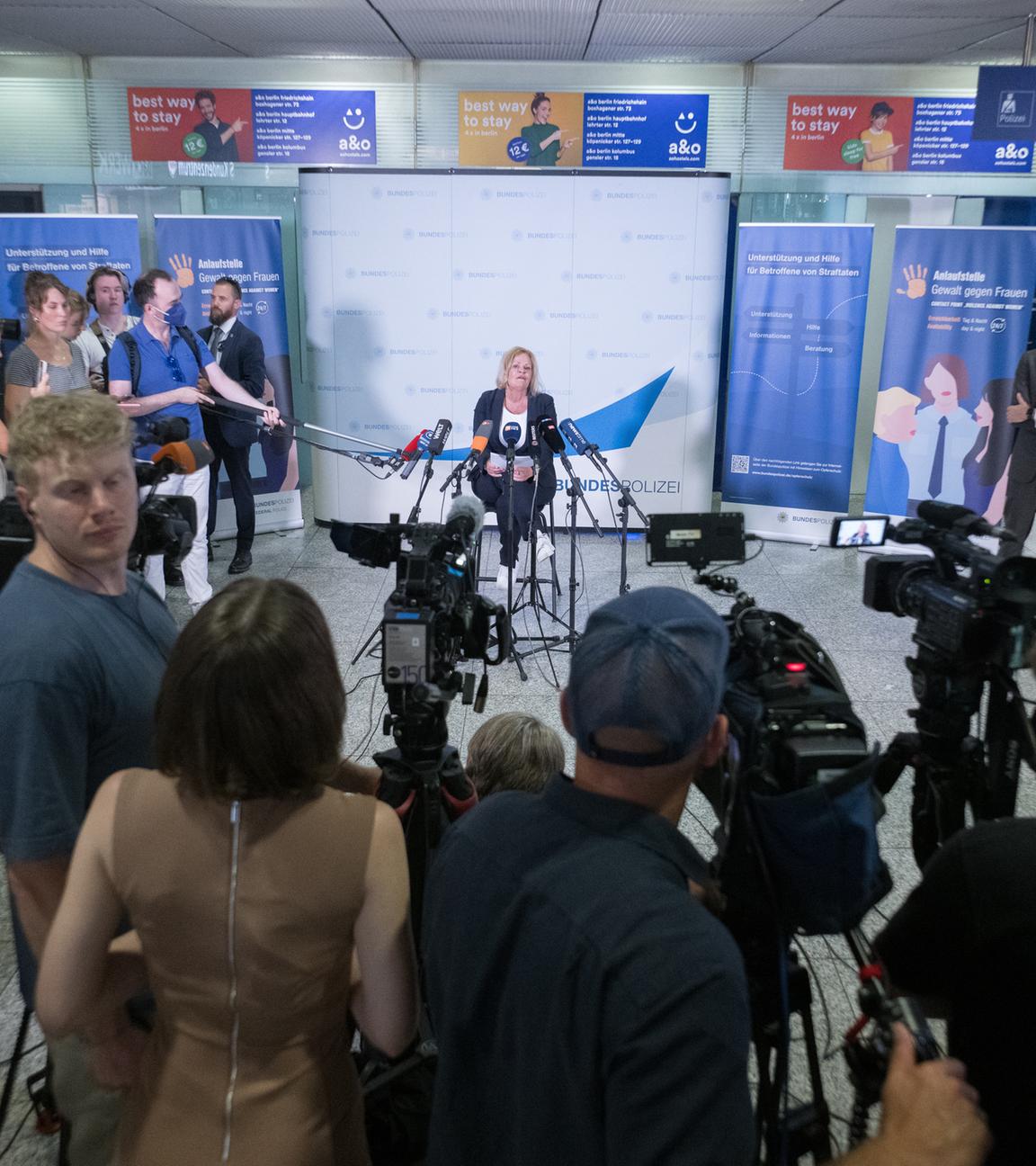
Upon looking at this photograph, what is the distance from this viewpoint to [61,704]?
1.36 meters

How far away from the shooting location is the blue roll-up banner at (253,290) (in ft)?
20.2

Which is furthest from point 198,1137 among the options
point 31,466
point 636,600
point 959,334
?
point 959,334

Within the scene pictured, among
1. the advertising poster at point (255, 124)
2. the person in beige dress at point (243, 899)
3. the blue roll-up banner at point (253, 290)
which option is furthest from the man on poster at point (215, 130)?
the person in beige dress at point (243, 899)

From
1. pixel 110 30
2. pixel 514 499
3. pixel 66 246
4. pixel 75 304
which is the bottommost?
pixel 514 499

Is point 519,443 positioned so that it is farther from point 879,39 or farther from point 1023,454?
point 879,39

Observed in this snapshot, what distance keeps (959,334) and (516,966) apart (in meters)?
6.08

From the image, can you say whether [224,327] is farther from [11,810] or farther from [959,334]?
[11,810]

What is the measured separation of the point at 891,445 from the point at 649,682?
19.0 ft

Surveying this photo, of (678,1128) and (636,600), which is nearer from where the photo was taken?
(678,1128)

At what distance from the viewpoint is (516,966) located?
927 millimetres

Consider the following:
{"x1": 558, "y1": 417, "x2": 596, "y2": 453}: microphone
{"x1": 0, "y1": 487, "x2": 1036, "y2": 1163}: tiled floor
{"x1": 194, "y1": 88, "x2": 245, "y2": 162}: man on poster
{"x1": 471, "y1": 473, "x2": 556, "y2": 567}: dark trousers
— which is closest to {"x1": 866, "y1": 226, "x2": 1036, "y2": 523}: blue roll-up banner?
{"x1": 0, "y1": 487, "x2": 1036, "y2": 1163}: tiled floor

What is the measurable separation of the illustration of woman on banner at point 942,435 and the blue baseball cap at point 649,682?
18.6ft

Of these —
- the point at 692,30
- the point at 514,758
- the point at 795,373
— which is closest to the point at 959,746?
the point at 514,758

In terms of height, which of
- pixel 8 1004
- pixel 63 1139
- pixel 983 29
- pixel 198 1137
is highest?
pixel 983 29
